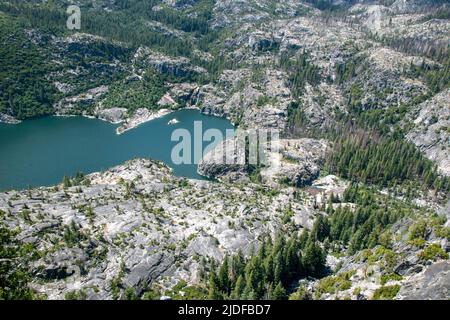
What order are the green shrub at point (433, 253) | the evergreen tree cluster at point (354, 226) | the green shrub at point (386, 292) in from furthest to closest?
the evergreen tree cluster at point (354, 226) < the green shrub at point (433, 253) < the green shrub at point (386, 292)

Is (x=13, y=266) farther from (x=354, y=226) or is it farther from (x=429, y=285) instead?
(x=354, y=226)

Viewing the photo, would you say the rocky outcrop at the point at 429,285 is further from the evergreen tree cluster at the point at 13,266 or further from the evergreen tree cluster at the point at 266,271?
the evergreen tree cluster at the point at 13,266

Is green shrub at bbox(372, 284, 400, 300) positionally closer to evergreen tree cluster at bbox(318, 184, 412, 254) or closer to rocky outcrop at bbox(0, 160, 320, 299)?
rocky outcrop at bbox(0, 160, 320, 299)

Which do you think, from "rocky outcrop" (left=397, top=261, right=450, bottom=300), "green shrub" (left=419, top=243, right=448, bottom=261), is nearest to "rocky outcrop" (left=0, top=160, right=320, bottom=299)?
"rocky outcrop" (left=397, top=261, right=450, bottom=300)

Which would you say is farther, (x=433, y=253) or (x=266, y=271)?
(x=266, y=271)

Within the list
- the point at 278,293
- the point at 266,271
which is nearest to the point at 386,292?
the point at 278,293

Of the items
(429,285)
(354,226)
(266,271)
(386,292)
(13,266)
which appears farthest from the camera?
(354,226)

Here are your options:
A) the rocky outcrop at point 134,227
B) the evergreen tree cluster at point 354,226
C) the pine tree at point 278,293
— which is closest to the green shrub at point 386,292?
the pine tree at point 278,293
